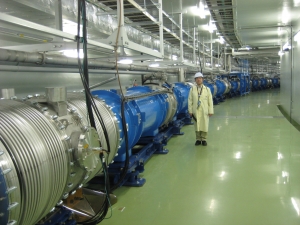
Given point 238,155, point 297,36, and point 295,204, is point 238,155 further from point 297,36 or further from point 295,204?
point 297,36

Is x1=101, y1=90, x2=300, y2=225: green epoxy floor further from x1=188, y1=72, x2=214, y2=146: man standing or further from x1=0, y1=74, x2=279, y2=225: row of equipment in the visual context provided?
x1=0, y1=74, x2=279, y2=225: row of equipment

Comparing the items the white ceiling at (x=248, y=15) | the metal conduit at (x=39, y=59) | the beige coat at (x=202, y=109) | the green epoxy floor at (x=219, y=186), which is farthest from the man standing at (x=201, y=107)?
the metal conduit at (x=39, y=59)

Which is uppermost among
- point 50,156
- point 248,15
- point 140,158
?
point 248,15

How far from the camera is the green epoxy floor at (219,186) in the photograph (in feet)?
8.75

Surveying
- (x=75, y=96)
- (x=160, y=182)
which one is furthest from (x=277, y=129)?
(x=75, y=96)

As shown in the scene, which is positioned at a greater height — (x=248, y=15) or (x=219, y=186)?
(x=248, y=15)

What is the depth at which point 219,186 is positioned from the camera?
11.0 feet

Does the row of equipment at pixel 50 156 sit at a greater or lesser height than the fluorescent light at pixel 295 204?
greater

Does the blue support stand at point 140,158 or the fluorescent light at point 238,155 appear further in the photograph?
the fluorescent light at point 238,155

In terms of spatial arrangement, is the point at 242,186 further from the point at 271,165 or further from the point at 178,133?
the point at 178,133

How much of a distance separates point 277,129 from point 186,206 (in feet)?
14.8

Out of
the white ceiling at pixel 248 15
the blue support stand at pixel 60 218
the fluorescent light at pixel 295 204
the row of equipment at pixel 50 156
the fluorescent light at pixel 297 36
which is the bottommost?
the fluorescent light at pixel 295 204

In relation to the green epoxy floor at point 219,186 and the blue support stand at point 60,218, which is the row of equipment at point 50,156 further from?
the green epoxy floor at point 219,186

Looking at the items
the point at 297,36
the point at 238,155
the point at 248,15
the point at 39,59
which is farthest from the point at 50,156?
the point at 297,36
